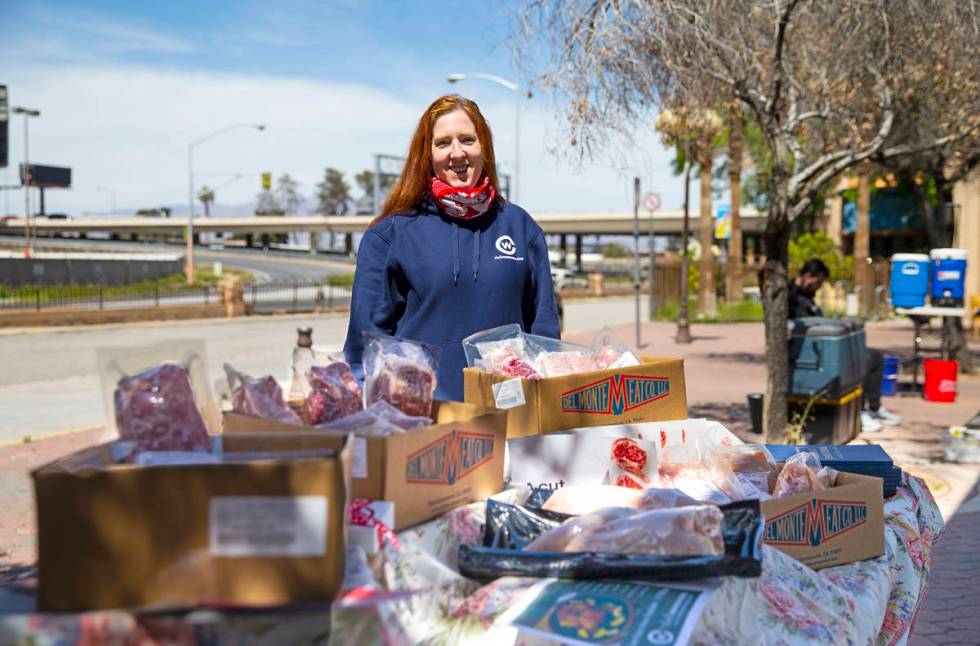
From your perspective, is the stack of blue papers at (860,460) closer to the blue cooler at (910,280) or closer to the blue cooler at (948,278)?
the blue cooler at (910,280)

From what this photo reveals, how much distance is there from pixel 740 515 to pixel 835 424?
6753mm

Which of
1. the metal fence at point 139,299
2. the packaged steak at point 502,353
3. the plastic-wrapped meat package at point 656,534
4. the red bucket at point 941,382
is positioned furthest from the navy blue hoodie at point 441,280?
the metal fence at point 139,299

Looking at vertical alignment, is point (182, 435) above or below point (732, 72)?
below

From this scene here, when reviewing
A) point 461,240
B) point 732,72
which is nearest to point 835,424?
point 732,72

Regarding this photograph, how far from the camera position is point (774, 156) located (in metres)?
7.61

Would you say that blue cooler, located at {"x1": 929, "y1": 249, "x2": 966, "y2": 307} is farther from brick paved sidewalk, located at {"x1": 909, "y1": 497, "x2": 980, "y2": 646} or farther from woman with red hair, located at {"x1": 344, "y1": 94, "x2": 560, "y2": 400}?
woman with red hair, located at {"x1": 344, "y1": 94, "x2": 560, "y2": 400}

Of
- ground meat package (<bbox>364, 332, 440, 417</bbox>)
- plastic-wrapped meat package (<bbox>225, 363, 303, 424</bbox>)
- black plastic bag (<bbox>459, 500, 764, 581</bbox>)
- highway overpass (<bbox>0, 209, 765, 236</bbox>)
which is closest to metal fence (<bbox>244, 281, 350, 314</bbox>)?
ground meat package (<bbox>364, 332, 440, 417</bbox>)

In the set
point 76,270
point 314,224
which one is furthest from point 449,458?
point 314,224

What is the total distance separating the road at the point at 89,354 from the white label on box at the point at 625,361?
1112 mm

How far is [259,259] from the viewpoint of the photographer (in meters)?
94.2

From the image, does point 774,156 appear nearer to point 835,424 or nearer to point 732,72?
point 732,72

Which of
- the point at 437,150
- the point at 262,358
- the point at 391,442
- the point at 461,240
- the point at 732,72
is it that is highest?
the point at 732,72

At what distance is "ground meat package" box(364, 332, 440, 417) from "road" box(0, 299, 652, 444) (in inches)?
39.0

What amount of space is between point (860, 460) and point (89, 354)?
19.2 metres
